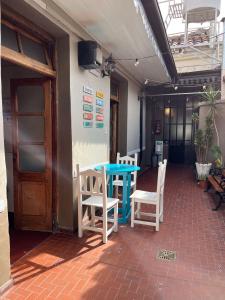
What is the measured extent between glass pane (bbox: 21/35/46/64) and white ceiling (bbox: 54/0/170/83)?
56 cm

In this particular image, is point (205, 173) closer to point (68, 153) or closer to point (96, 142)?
point (96, 142)

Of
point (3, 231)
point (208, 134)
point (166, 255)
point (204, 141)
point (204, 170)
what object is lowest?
point (166, 255)

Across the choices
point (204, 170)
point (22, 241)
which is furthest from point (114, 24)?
point (204, 170)

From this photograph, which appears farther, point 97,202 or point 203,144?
point 203,144

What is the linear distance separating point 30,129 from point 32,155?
0.39 metres

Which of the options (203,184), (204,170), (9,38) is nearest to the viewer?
(9,38)

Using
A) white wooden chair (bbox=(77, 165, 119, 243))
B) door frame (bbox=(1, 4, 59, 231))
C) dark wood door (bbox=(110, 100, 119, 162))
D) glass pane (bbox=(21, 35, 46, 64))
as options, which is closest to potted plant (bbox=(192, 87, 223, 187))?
dark wood door (bbox=(110, 100, 119, 162))

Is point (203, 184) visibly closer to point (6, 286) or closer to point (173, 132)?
point (173, 132)

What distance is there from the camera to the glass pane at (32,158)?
340 cm

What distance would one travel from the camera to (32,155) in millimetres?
3447

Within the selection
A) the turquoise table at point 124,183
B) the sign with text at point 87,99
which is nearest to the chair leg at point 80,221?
the turquoise table at point 124,183

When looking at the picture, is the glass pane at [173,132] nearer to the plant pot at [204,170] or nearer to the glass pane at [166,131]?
the glass pane at [166,131]

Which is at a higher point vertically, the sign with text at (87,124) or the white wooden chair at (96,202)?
the sign with text at (87,124)

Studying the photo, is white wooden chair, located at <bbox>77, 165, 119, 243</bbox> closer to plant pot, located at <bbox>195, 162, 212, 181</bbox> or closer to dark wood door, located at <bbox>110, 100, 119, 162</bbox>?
dark wood door, located at <bbox>110, 100, 119, 162</bbox>
